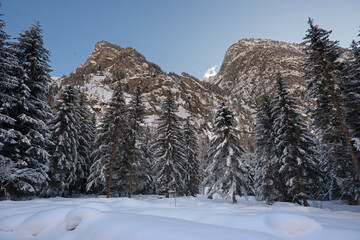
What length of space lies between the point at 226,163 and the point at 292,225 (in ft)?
45.2

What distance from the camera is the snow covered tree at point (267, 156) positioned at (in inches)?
714

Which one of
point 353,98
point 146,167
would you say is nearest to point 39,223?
point 353,98

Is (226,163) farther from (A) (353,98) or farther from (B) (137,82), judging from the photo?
(B) (137,82)

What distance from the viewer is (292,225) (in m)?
4.03

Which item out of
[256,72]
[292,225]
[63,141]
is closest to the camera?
[292,225]

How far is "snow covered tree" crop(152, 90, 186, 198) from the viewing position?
70.5 feet

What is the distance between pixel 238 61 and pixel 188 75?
65.3 meters

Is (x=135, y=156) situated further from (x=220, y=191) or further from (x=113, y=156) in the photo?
(x=220, y=191)

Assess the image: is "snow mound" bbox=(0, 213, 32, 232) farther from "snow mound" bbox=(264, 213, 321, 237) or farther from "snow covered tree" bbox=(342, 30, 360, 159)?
"snow covered tree" bbox=(342, 30, 360, 159)

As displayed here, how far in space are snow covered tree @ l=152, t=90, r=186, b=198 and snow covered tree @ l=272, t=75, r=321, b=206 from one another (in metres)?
11.7

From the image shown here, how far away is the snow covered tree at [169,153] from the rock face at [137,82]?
81.9 metres

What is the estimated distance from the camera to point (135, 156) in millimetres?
20984

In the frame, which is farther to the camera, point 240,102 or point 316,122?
point 240,102

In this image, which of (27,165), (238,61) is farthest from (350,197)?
(238,61)
